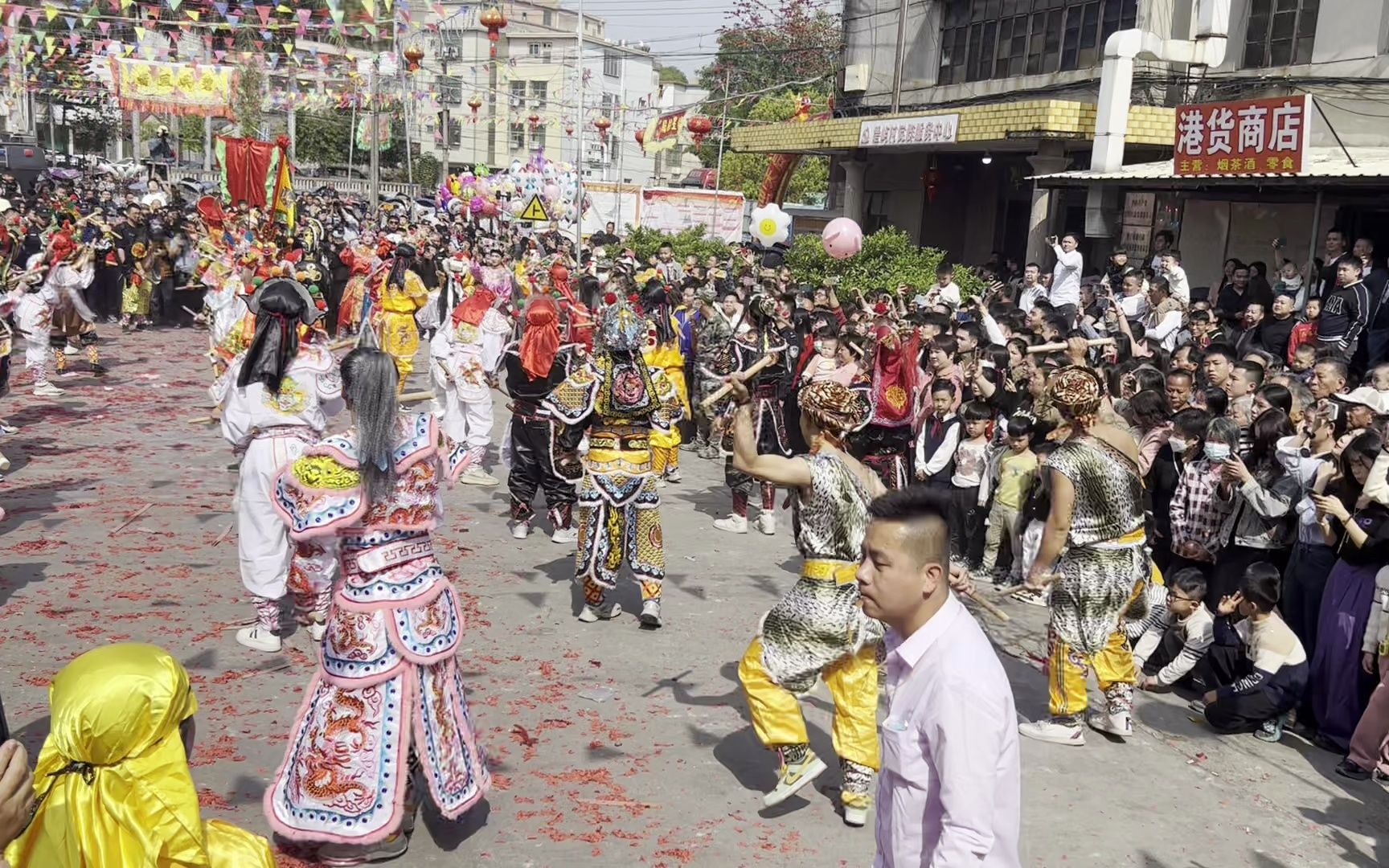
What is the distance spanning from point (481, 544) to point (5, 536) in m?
3.21

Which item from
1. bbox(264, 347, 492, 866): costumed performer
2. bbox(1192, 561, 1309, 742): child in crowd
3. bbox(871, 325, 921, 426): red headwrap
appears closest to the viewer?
bbox(264, 347, 492, 866): costumed performer

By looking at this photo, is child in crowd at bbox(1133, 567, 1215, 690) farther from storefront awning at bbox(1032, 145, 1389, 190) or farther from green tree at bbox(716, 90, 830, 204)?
green tree at bbox(716, 90, 830, 204)

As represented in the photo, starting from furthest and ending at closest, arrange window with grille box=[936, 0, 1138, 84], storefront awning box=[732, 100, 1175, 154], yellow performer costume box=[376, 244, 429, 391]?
window with grille box=[936, 0, 1138, 84] → storefront awning box=[732, 100, 1175, 154] → yellow performer costume box=[376, 244, 429, 391]

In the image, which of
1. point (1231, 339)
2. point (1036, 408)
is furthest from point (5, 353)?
point (1231, 339)

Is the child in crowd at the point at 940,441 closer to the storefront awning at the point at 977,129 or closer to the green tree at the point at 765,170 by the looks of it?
the storefront awning at the point at 977,129

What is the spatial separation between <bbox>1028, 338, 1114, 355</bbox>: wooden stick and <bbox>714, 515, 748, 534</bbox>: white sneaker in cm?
260

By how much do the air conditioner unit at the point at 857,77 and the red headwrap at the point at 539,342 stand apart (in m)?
19.0

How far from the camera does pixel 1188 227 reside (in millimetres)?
17156

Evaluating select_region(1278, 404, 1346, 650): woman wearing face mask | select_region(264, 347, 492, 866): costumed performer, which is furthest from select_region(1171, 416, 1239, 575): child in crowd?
select_region(264, 347, 492, 866): costumed performer

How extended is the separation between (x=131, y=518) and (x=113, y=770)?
6.99 m

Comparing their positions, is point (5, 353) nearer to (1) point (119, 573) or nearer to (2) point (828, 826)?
(1) point (119, 573)

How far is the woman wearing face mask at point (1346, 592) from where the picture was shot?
238 inches

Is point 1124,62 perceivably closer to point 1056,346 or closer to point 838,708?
point 1056,346

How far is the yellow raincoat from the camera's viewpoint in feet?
8.96
